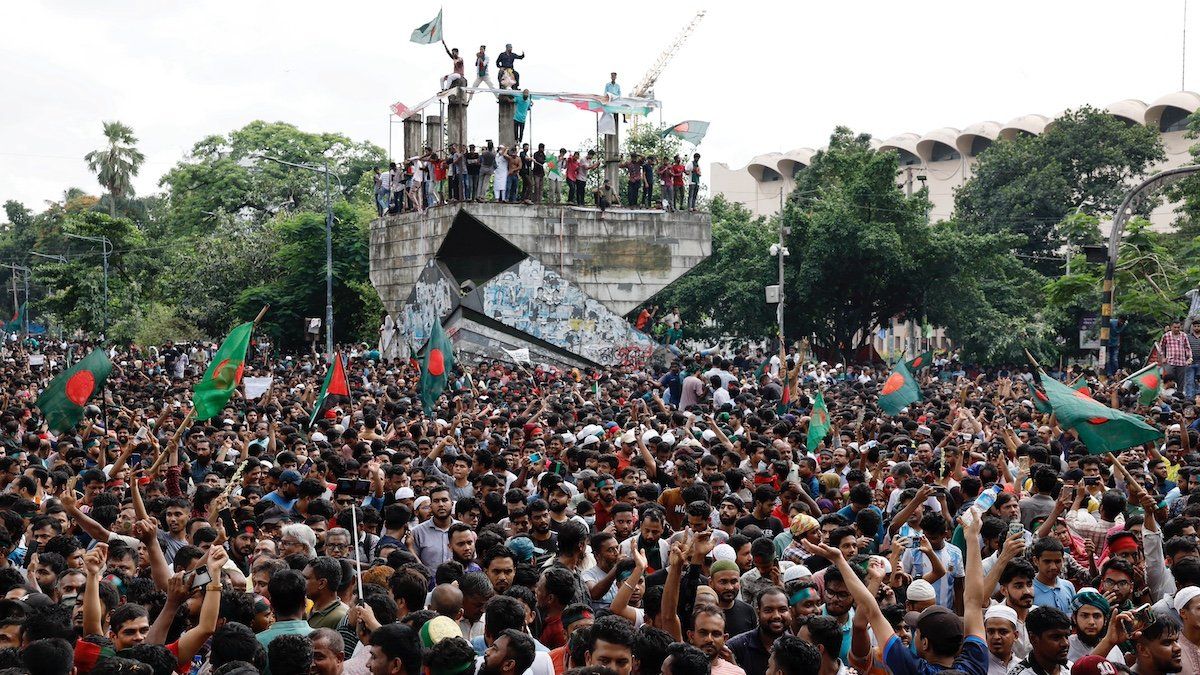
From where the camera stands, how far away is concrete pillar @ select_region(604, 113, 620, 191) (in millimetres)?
32469

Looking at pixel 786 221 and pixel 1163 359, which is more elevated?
pixel 786 221

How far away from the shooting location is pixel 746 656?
238 inches

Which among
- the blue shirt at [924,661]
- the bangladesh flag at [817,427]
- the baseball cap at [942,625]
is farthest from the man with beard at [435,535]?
the bangladesh flag at [817,427]

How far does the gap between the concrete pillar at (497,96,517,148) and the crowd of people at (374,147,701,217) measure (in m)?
0.25

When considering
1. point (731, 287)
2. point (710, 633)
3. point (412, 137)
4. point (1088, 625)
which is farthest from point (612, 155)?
point (710, 633)

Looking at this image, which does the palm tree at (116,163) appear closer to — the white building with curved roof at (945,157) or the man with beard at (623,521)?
the white building with curved roof at (945,157)

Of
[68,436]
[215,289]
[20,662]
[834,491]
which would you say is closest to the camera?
[20,662]

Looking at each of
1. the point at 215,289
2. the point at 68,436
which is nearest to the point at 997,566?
the point at 68,436

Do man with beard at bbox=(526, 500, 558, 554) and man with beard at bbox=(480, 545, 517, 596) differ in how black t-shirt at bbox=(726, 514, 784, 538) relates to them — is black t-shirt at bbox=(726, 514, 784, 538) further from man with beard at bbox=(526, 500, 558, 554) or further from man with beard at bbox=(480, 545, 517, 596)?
man with beard at bbox=(480, 545, 517, 596)

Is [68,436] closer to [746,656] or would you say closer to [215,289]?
[746,656]

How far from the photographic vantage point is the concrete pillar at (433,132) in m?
33.8

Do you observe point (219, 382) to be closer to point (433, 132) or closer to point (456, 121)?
point (456, 121)

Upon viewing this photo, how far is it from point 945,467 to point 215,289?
42.5 meters

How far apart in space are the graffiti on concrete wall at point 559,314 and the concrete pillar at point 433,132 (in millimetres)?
4425
